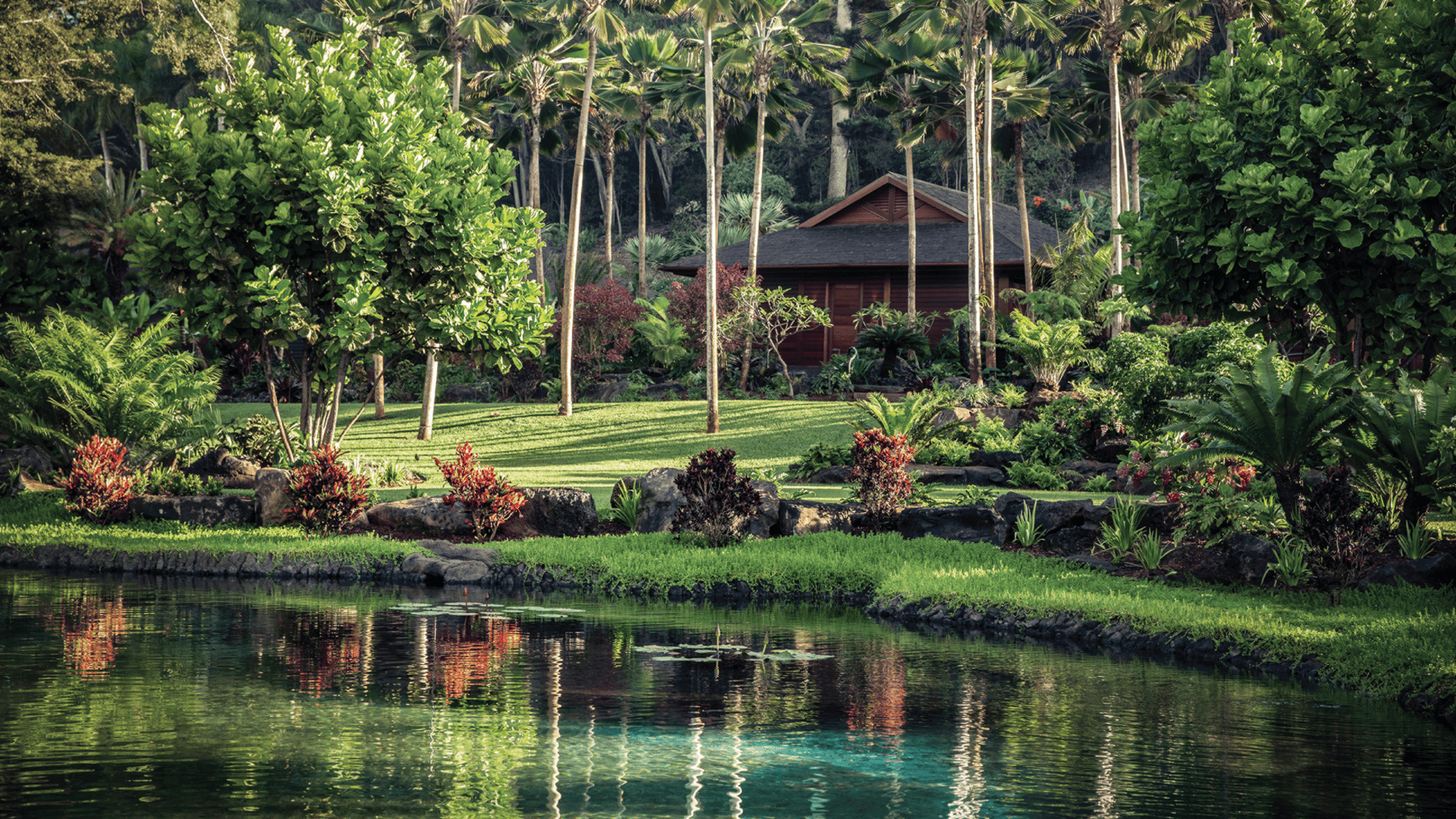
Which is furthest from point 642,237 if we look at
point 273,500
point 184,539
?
point 184,539

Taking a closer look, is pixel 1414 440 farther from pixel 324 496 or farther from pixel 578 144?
pixel 578 144

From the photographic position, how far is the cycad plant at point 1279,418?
42.0 feet

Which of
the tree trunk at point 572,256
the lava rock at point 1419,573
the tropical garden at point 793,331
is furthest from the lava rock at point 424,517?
the tree trunk at point 572,256

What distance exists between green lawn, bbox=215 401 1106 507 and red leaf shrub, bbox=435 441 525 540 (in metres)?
4.65

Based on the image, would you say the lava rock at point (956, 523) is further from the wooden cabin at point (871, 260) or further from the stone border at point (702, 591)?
A: the wooden cabin at point (871, 260)

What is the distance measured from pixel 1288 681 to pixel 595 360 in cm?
2988

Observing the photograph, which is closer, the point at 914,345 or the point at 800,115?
the point at 914,345

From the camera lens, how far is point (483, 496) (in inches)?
672

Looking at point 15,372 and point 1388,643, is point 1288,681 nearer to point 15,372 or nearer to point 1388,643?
point 1388,643

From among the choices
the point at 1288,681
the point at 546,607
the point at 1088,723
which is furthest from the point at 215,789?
the point at 1288,681

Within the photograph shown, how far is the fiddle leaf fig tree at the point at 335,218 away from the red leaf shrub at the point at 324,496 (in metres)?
1.66

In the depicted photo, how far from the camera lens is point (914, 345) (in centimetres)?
3584

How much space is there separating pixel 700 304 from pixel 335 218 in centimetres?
2102

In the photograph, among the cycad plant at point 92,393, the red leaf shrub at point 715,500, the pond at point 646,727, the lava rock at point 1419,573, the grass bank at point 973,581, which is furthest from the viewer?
the cycad plant at point 92,393
